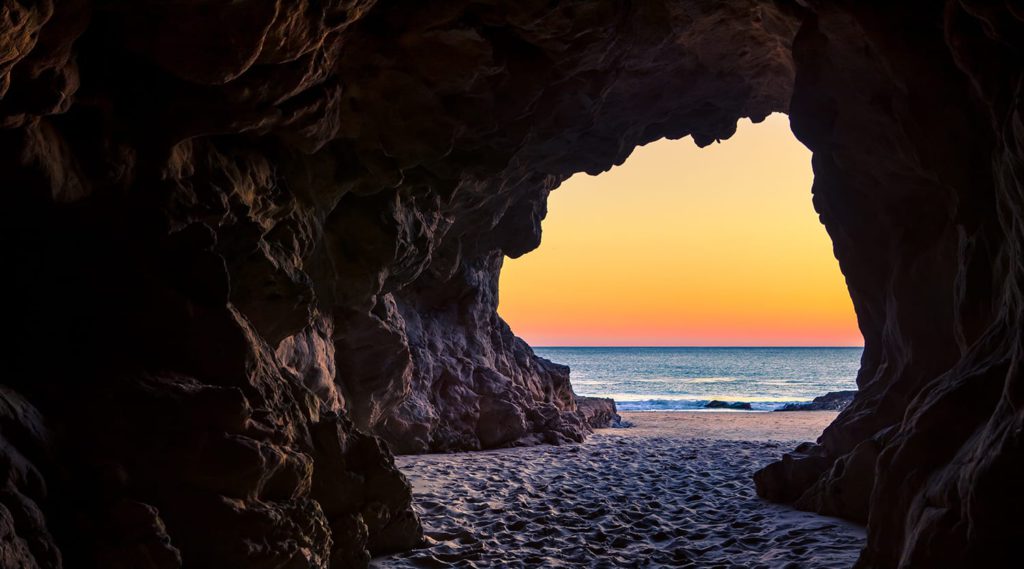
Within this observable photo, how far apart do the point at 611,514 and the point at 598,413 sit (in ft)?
45.8

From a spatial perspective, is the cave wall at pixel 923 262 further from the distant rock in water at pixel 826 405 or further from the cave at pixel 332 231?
the distant rock in water at pixel 826 405

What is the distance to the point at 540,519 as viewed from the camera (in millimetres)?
7691

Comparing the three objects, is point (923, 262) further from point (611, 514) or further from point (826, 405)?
point (826, 405)

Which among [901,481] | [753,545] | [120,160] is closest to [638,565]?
[753,545]

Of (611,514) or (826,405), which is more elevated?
(611,514)

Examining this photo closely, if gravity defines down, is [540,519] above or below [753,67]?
below

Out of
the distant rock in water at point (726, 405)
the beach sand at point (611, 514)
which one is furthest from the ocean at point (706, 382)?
the beach sand at point (611, 514)

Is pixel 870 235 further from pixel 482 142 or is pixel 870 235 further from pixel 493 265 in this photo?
pixel 493 265

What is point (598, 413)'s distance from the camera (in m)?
21.7

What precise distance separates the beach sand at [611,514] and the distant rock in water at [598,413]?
723cm

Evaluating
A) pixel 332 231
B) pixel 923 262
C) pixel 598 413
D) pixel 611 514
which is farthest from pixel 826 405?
pixel 332 231

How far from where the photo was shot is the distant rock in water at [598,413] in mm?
20875

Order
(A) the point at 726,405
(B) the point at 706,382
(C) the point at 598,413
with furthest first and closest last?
(B) the point at 706,382 → (A) the point at 726,405 → (C) the point at 598,413

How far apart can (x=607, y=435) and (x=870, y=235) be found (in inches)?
414
